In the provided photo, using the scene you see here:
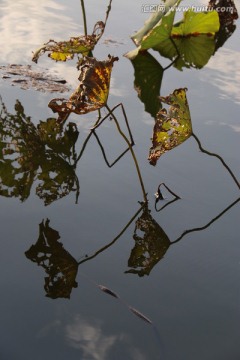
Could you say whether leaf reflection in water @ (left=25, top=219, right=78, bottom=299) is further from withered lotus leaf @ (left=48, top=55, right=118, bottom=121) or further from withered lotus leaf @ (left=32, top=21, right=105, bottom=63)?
withered lotus leaf @ (left=32, top=21, right=105, bottom=63)

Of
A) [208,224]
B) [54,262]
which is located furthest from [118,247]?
[208,224]

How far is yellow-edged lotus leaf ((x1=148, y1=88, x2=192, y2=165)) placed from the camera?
1665 millimetres

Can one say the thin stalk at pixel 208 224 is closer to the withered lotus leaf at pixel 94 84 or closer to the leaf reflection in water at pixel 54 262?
the leaf reflection in water at pixel 54 262

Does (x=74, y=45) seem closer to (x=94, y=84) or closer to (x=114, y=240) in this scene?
(x=94, y=84)

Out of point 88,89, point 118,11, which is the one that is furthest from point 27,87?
point 118,11

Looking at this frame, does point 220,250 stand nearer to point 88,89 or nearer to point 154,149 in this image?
point 154,149

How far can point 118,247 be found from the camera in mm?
1570

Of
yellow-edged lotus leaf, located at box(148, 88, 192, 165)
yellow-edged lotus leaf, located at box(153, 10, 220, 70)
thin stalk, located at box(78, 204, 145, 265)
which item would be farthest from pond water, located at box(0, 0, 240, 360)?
yellow-edged lotus leaf, located at box(153, 10, 220, 70)

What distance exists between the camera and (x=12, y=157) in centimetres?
196

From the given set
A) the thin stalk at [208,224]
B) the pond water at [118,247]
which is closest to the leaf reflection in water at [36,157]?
the pond water at [118,247]

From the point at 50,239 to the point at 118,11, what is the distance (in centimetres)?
279

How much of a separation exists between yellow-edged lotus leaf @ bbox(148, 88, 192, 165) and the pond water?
18cm

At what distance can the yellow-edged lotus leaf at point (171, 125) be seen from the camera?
1665 mm

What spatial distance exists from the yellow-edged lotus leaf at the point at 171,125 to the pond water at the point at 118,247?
18 cm
